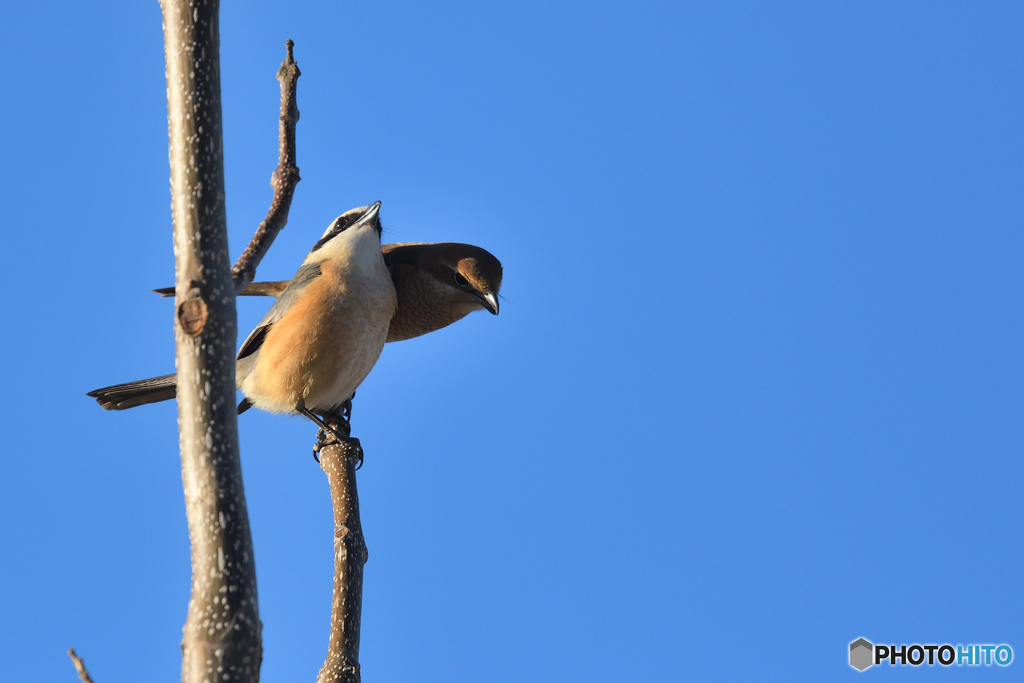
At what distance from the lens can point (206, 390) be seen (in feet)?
5.70

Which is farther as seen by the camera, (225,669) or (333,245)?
(333,245)

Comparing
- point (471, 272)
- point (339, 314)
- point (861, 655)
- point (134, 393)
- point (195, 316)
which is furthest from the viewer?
point (861, 655)

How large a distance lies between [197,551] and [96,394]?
304 cm

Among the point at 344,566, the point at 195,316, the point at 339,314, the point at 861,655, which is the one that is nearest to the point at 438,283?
the point at 339,314

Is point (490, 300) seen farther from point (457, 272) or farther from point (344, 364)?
point (344, 364)

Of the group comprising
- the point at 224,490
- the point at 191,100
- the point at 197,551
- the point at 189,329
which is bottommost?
the point at 197,551

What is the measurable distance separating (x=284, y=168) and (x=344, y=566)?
1408 millimetres

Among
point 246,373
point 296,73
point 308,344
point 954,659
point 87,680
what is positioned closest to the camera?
point 87,680

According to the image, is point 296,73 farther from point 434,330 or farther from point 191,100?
point 434,330

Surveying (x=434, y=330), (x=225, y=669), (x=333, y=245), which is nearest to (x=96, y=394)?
(x=333, y=245)

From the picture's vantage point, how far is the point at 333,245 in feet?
15.3

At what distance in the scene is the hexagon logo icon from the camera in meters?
5.85

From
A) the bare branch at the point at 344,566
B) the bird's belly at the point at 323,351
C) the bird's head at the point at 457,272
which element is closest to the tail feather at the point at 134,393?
the bird's belly at the point at 323,351

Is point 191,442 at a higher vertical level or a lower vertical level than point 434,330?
lower
